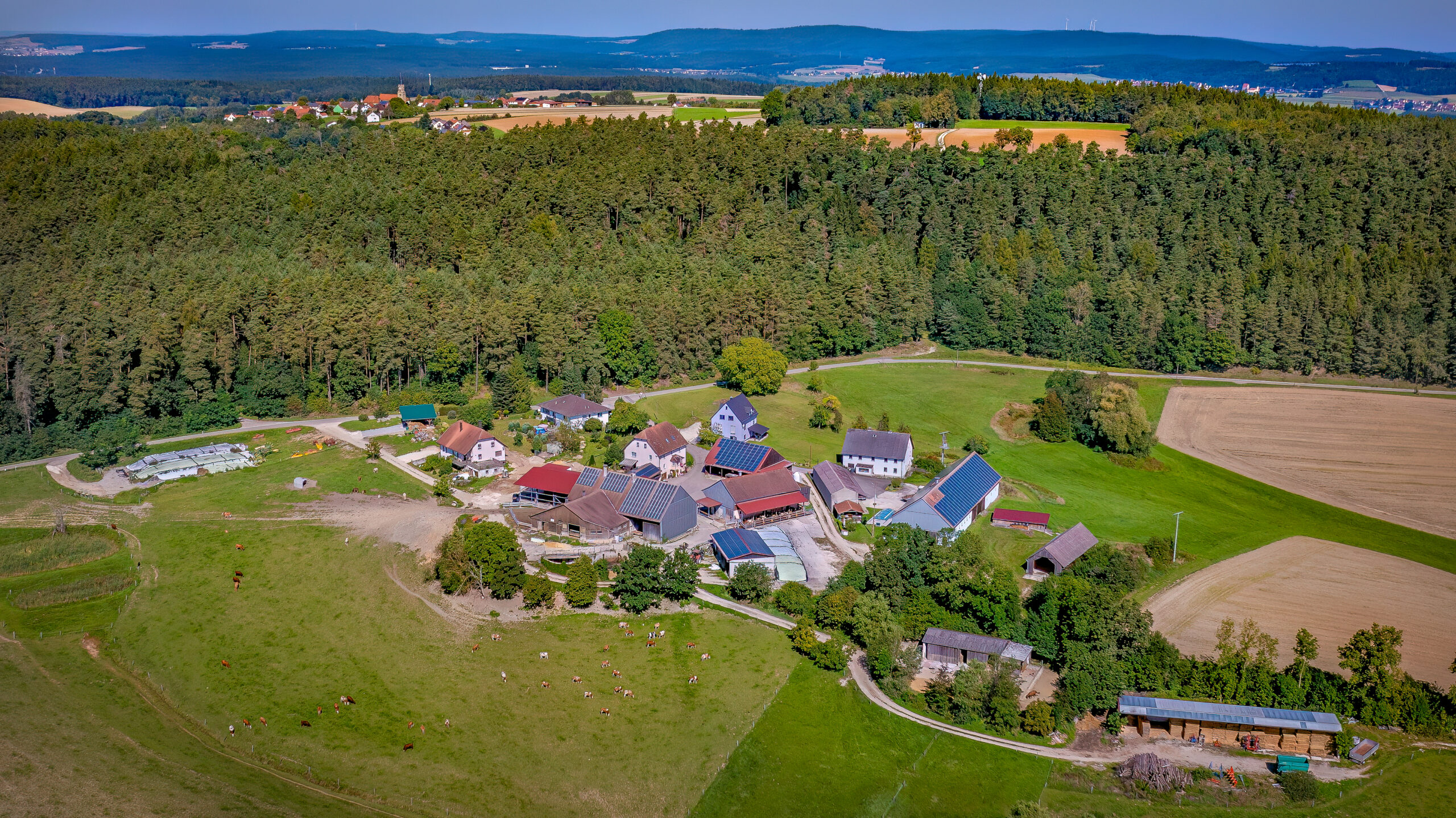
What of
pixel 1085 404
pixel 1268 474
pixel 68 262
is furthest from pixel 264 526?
pixel 1268 474

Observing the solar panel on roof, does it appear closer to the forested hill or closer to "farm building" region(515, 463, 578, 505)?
"farm building" region(515, 463, 578, 505)

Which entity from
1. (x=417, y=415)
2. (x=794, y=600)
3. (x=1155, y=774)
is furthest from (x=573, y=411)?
(x=1155, y=774)

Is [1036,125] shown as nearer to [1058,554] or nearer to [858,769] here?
[1058,554]

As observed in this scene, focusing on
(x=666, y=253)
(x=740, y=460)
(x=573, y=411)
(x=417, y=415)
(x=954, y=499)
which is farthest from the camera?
(x=666, y=253)

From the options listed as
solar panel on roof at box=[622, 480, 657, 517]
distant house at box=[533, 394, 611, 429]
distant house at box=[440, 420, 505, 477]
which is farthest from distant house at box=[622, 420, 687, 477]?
distant house at box=[440, 420, 505, 477]

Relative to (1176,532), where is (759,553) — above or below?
below
